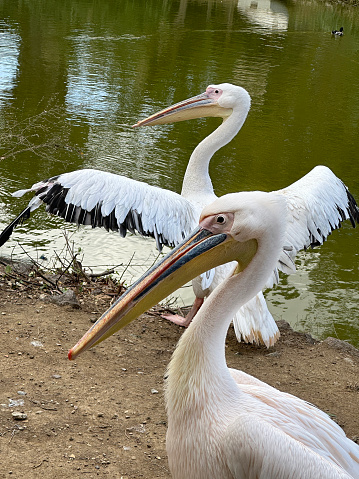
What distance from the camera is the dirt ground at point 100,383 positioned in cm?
269

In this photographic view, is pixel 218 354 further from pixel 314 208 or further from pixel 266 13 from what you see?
pixel 266 13

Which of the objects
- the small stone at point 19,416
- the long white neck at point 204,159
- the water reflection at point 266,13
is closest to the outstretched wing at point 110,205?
the long white neck at point 204,159

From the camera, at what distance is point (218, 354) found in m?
2.11

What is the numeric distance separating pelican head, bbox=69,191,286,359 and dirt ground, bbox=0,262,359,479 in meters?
0.91

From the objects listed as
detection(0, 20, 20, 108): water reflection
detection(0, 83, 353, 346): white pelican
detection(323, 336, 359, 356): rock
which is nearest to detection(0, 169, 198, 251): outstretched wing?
detection(0, 83, 353, 346): white pelican

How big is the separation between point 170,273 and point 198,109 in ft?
10.4

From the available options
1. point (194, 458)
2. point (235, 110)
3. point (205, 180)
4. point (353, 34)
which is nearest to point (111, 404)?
point (194, 458)

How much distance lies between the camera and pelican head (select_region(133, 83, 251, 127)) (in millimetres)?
4863

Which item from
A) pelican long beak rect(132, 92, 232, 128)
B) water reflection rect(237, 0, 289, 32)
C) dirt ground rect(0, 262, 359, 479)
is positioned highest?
water reflection rect(237, 0, 289, 32)

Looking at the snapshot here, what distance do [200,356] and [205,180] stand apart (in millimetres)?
2657

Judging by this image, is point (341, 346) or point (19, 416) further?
point (341, 346)

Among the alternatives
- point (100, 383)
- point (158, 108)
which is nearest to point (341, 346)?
point (100, 383)

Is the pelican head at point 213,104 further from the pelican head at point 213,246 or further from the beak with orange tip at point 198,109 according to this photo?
the pelican head at point 213,246

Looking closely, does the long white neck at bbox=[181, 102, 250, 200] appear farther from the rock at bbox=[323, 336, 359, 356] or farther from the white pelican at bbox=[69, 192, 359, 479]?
the white pelican at bbox=[69, 192, 359, 479]
